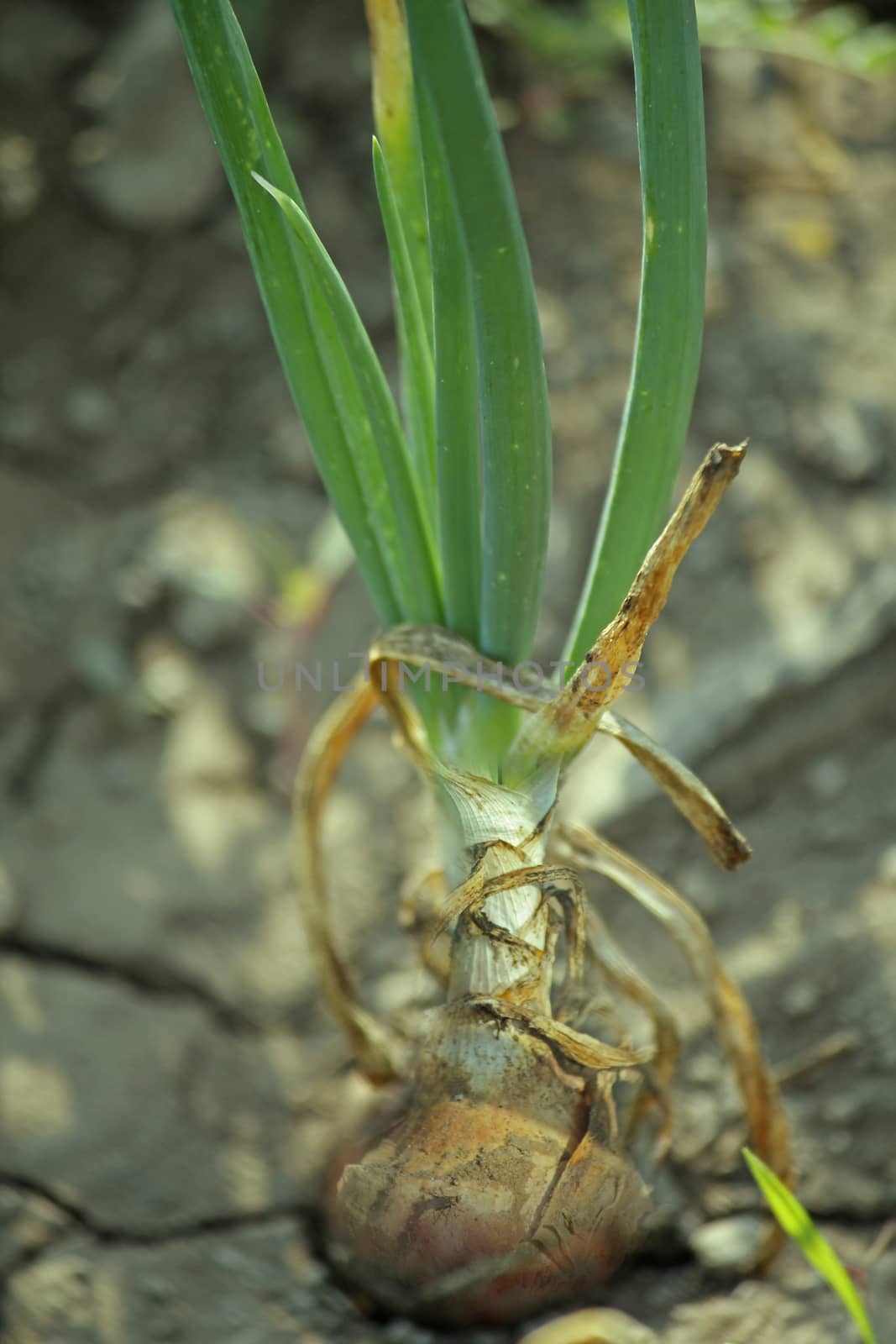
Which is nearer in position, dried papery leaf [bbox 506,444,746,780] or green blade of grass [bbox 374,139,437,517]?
dried papery leaf [bbox 506,444,746,780]

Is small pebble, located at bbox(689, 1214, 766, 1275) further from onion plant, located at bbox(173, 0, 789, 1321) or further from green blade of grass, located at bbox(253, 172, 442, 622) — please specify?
green blade of grass, located at bbox(253, 172, 442, 622)

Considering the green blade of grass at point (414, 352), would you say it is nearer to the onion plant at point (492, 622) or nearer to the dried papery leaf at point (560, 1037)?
the onion plant at point (492, 622)

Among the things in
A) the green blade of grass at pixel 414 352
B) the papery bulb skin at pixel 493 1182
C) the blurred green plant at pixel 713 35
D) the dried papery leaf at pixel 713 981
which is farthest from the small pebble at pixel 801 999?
the blurred green plant at pixel 713 35

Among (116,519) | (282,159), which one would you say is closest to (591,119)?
(116,519)

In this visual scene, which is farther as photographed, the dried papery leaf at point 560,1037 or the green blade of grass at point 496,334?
the dried papery leaf at point 560,1037

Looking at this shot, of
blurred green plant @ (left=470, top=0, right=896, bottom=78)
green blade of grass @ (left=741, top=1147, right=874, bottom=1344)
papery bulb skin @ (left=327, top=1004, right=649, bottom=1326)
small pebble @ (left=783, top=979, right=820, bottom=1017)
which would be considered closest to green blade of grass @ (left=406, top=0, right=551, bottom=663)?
papery bulb skin @ (left=327, top=1004, right=649, bottom=1326)

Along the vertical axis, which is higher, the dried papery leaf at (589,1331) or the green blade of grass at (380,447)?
the green blade of grass at (380,447)

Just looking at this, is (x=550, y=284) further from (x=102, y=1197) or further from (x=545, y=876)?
(x=102, y=1197)
